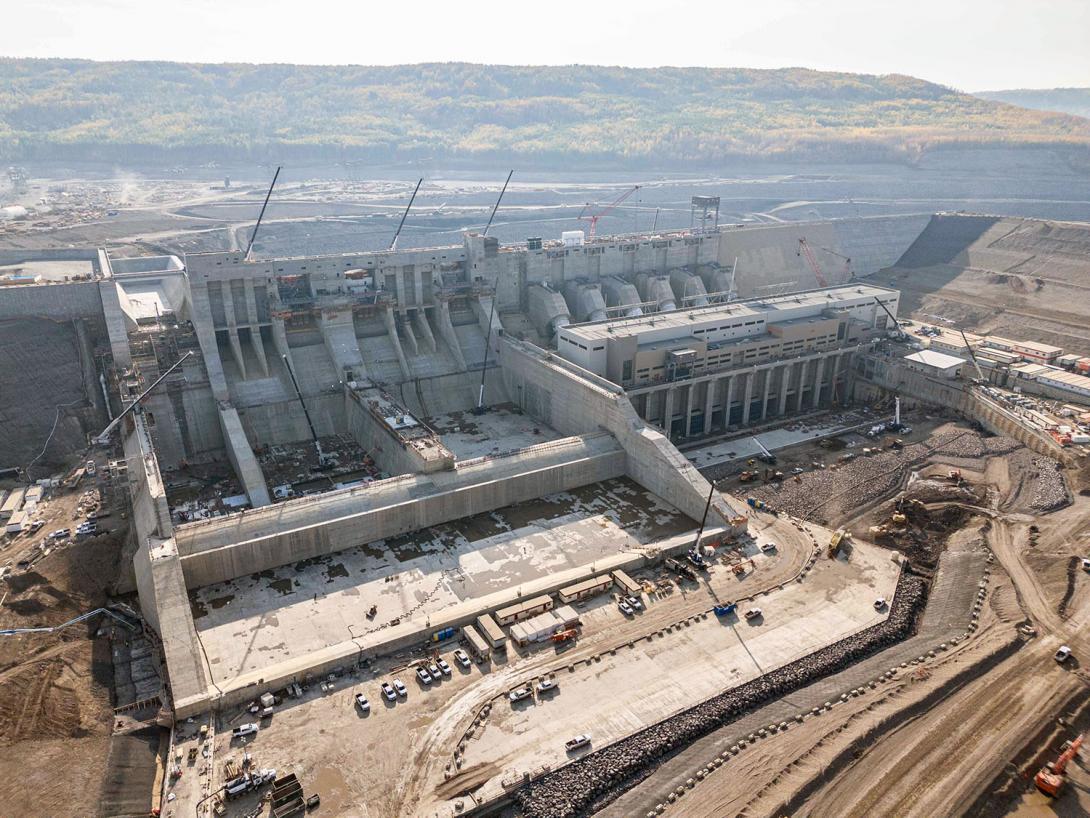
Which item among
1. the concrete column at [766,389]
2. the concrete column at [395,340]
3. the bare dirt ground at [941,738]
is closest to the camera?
the bare dirt ground at [941,738]

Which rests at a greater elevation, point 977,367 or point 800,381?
point 977,367

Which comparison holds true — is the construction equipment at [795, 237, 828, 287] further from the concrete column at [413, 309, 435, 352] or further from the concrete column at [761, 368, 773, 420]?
the concrete column at [413, 309, 435, 352]

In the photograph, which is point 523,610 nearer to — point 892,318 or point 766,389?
point 766,389

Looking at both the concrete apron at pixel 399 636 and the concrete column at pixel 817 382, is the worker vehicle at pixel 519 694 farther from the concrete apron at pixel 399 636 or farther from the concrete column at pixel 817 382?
the concrete column at pixel 817 382

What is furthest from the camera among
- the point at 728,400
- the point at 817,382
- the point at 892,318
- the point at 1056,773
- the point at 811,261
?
the point at 811,261

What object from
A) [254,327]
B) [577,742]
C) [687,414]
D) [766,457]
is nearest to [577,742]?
[577,742]

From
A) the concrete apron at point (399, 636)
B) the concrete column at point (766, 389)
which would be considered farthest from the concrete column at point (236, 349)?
the concrete column at point (766, 389)
